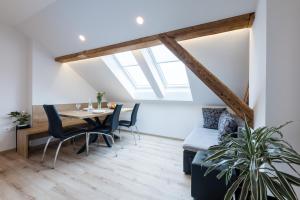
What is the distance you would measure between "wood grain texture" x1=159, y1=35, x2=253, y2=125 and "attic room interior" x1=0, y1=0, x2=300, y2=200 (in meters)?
0.01

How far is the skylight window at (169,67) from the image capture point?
3.46 metres

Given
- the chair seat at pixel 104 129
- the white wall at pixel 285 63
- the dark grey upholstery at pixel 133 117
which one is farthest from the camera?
the dark grey upholstery at pixel 133 117

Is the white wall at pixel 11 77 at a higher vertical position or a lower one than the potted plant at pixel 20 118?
higher

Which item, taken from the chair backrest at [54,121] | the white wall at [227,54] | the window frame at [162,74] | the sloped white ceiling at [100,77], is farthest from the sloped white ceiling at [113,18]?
the chair backrest at [54,121]

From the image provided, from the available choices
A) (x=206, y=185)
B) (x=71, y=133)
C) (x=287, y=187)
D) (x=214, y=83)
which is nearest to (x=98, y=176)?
(x=71, y=133)

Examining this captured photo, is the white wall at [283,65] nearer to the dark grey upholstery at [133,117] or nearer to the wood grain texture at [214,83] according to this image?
the wood grain texture at [214,83]

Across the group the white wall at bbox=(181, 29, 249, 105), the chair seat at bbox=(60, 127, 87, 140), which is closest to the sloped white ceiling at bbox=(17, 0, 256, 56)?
the white wall at bbox=(181, 29, 249, 105)

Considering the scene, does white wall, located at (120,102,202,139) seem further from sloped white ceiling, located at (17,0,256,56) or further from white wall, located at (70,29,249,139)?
sloped white ceiling, located at (17,0,256,56)

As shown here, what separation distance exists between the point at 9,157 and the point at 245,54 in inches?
173

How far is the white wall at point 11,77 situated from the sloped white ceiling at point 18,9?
36 cm

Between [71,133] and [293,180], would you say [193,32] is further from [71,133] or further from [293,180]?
[71,133]

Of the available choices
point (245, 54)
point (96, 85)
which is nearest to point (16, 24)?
point (96, 85)

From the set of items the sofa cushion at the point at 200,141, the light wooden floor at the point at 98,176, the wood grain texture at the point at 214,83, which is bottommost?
the light wooden floor at the point at 98,176

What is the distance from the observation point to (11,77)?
130 inches
